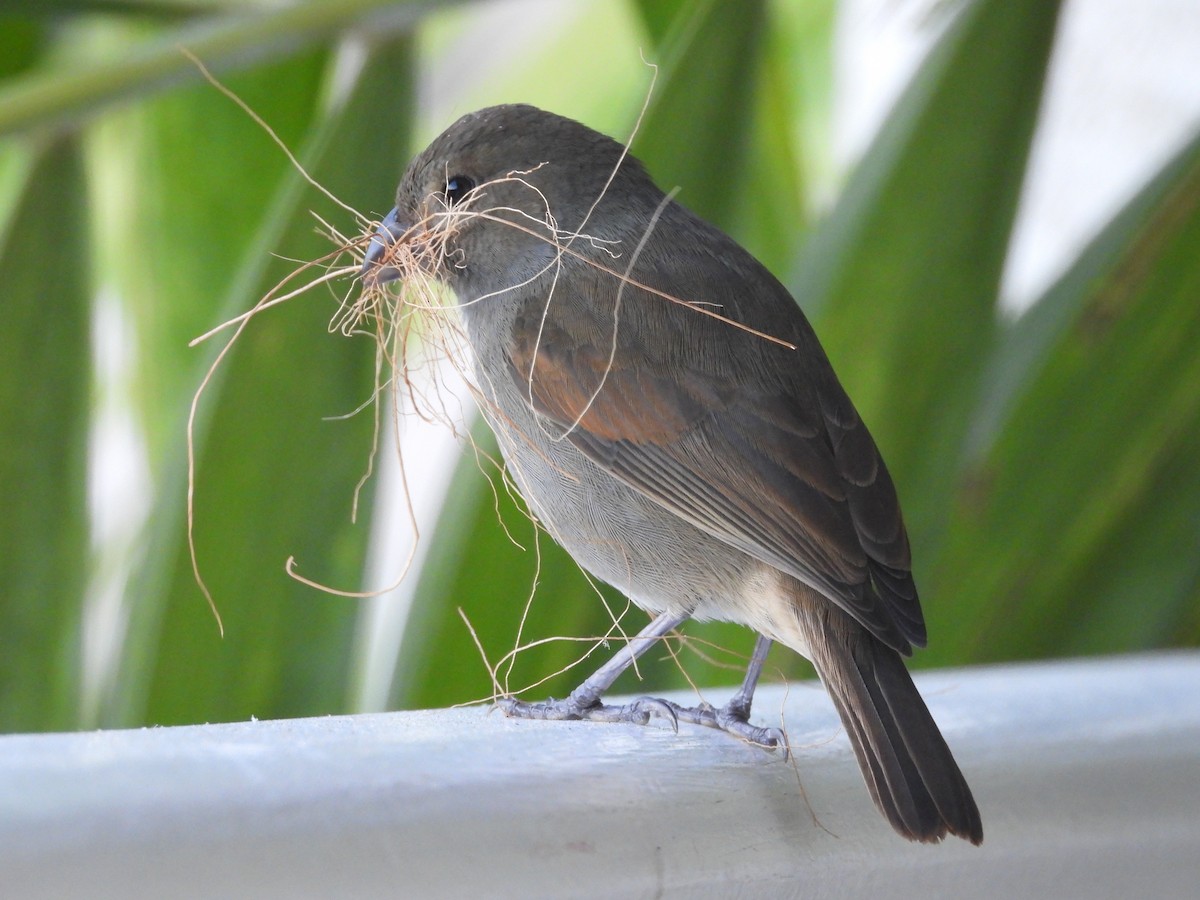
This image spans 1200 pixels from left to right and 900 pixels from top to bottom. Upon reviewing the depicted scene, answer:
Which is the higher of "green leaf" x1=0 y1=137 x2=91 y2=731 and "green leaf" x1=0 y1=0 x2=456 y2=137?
"green leaf" x1=0 y1=0 x2=456 y2=137

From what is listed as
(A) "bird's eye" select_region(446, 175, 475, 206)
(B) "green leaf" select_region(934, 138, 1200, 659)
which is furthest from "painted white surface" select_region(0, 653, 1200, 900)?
(B) "green leaf" select_region(934, 138, 1200, 659)

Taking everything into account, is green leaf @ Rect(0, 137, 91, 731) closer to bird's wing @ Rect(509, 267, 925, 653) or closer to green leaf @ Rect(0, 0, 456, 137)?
green leaf @ Rect(0, 0, 456, 137)

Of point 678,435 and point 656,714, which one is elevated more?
point 678,435

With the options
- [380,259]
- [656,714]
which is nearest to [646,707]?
[656,714]

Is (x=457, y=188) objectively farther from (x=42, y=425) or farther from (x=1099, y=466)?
(x=1099, y=466)

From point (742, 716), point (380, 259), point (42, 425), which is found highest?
point (380, 259)

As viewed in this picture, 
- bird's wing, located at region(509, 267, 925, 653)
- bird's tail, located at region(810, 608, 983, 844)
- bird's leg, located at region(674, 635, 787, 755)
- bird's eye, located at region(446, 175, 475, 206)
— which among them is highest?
bird's eye, located at region(446, 175, 475, 206)

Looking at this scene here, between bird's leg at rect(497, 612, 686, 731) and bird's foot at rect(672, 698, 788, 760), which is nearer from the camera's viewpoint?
bird's foot at rect(672, 698, 788, 760)

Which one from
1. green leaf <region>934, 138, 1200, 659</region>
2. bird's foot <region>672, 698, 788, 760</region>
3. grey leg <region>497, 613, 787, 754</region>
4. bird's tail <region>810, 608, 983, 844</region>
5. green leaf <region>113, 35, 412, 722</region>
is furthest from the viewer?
green leaf <region>934, 138, 1200, 659</region>
